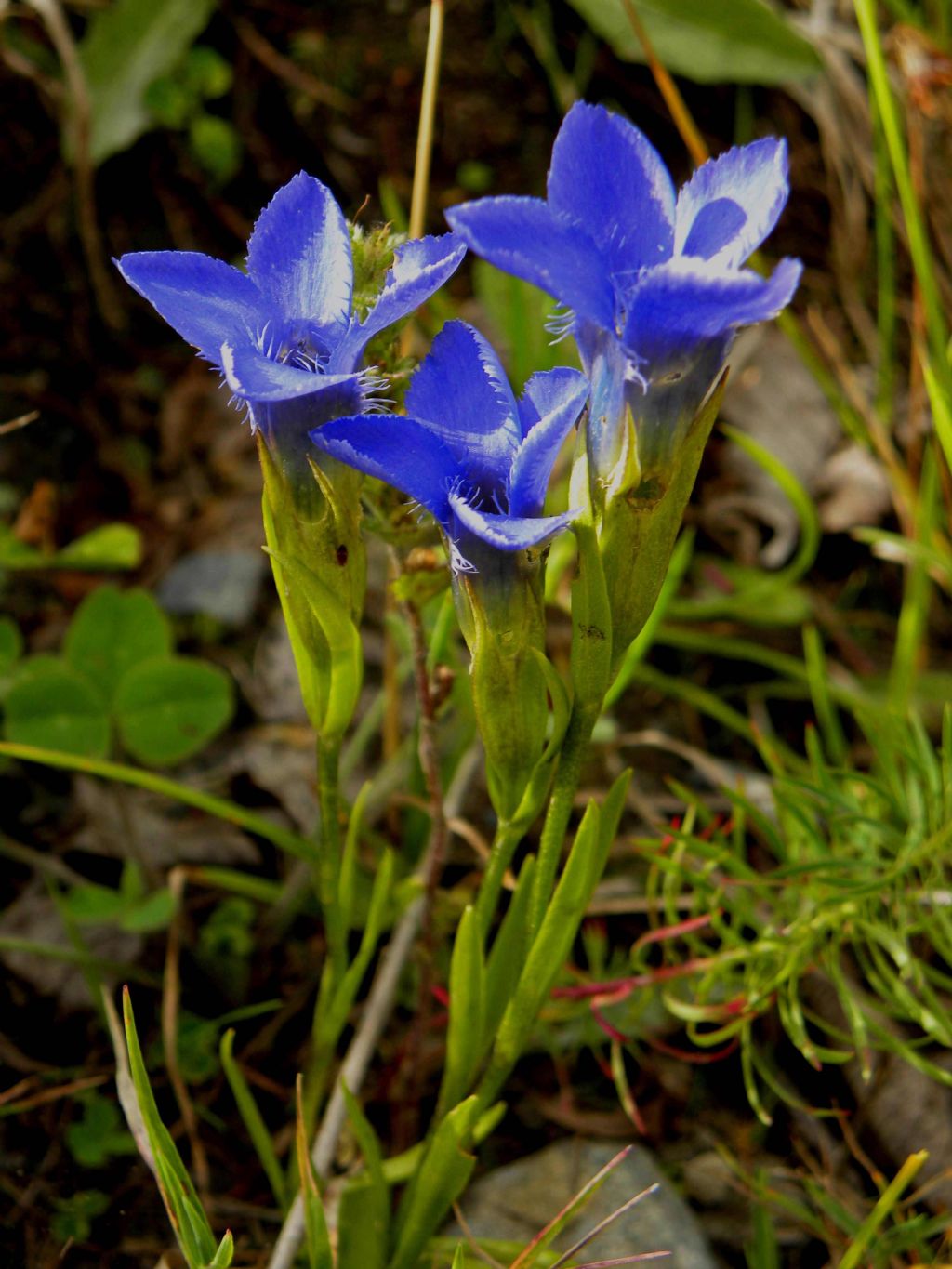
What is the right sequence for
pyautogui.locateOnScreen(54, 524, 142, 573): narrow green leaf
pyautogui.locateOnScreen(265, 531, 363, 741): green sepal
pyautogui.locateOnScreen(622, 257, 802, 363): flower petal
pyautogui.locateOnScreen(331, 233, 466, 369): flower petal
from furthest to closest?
pyautogui.locateOnScreen(54, 524, 142, 573): narrow green leaf → pyautogui.locateOnScreen(265, 531, 363, 741): green sepal → pyautogui.locateOnScreen(331, 233, 466, 369): flower petal → pyautogui.locateOnScreen(622, 257, 802, 363): flower petal

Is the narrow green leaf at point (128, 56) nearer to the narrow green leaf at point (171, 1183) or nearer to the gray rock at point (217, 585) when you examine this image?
the gray rock at point (217, 585)

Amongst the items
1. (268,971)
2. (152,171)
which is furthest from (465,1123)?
(152,171)

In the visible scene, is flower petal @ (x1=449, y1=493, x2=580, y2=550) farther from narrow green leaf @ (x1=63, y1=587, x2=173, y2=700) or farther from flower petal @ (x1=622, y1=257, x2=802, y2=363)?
narrow green leaf @ (x1=63, y1=587, x2=173, y2=700)

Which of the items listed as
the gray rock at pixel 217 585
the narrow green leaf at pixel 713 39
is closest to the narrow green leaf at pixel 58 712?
the gray rock at pixel 217 585

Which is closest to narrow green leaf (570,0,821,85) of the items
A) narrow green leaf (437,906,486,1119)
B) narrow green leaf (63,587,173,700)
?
narrow green leaf (63,587,173,700)

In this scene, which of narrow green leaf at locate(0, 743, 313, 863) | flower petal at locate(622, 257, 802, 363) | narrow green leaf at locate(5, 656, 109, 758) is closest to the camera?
flower petal at locate(622, 257, 802, 363)

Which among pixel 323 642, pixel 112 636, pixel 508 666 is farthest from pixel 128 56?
pixel 508 666

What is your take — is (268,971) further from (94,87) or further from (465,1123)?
(94,87)
